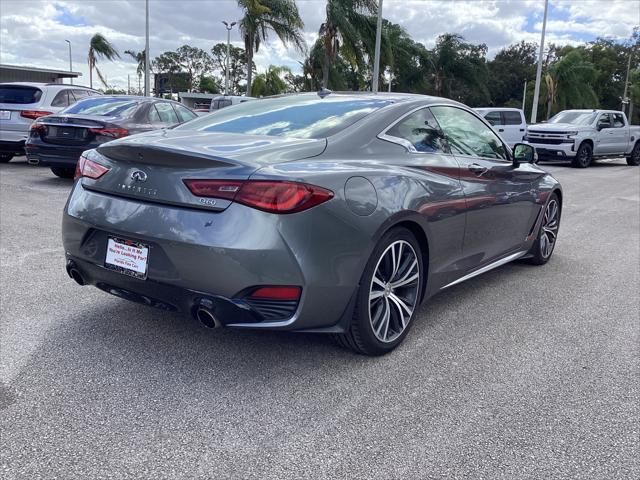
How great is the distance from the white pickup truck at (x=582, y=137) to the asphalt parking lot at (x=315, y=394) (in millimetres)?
14840

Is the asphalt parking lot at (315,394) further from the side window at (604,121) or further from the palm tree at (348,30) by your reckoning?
the palm tree at (348,30)

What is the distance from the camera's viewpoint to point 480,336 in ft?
12.6

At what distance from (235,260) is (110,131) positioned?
23.4ft

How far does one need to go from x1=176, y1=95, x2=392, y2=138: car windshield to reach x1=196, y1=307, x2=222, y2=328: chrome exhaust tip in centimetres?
112

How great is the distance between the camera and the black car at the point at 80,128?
9.00 m

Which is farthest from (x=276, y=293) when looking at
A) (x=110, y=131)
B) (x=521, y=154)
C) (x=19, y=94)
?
(x=19, y=94)

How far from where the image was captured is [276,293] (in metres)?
2.82

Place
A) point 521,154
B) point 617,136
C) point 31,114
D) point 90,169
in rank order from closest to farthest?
1. point 90,169
2. point 521,154
3. point 31,114
4. point 617,136

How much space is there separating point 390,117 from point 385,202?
708mm

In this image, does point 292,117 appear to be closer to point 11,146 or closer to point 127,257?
point 127,257

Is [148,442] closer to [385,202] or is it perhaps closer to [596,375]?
[385,202]

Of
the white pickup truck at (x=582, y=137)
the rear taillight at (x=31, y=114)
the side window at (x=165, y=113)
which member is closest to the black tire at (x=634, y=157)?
the white pickup truck at (x=582, y=137)

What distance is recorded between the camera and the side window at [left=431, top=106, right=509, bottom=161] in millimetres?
4168

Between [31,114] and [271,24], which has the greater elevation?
[271,24]
